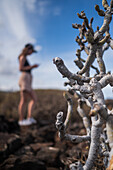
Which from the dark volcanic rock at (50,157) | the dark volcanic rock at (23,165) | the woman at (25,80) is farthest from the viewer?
the woman at (25,80)

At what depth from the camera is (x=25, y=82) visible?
6.44 meters

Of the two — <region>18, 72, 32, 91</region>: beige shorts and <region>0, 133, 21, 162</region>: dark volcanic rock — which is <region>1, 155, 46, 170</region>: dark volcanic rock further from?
<region>18, 72, 32, 91</region>: beige shorts

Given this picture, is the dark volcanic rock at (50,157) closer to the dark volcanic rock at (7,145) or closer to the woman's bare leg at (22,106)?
the dark volcanic rock at (7,145)

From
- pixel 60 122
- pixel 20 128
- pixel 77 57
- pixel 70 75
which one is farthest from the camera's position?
pixel 20 128

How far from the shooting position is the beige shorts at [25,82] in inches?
252

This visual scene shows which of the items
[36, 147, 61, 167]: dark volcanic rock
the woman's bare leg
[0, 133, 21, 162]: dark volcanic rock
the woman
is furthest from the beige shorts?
[36, 147, 61, 167]: dark volcanic rock

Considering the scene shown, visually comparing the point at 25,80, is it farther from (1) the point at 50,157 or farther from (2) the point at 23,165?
(2) the point at 23,165

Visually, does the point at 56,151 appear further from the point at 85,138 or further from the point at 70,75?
the point at 70,75

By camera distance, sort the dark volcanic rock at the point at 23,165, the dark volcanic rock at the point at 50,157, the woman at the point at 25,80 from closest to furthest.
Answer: the dark volcanic rock at the point at 23,165 → the dark volcanic rock at the point at 50,157 → the woman at the point at 25,80

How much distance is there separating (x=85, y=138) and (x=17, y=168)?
1380mm

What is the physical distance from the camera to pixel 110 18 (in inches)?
53.1

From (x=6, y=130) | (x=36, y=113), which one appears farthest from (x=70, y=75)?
(x=36, y=113)

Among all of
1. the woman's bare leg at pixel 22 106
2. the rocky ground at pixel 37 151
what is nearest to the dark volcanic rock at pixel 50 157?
the rocky ground at pixel 37 151

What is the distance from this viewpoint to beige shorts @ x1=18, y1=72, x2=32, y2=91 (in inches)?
252
